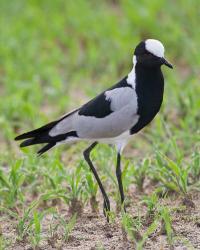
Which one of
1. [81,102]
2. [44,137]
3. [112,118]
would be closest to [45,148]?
[44,137]

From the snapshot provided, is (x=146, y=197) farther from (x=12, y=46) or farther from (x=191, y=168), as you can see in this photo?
(x=12, y=46)

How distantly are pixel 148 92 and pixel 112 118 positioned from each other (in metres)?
0.25

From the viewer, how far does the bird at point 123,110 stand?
4277mm

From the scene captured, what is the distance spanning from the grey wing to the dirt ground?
0.50 metres

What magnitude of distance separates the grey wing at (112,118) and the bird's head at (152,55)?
176 millimetres

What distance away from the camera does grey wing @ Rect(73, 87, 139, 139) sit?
429 cm

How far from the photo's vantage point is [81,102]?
682 cm

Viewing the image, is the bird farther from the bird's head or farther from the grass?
the grass

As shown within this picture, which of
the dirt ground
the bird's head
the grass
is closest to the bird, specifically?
the bird's head

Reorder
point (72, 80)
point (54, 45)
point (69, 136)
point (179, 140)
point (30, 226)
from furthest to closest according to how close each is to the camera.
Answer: point (54, 45), point (72, 80), point (179, 140), point (69, 136), point (30, 226)

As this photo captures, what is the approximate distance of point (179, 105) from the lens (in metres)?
6.08

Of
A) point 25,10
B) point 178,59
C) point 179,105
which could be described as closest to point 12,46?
point 25,10

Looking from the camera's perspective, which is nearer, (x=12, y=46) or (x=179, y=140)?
(x=179, y=140)

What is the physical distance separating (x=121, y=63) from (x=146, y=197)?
3164 millimetres
